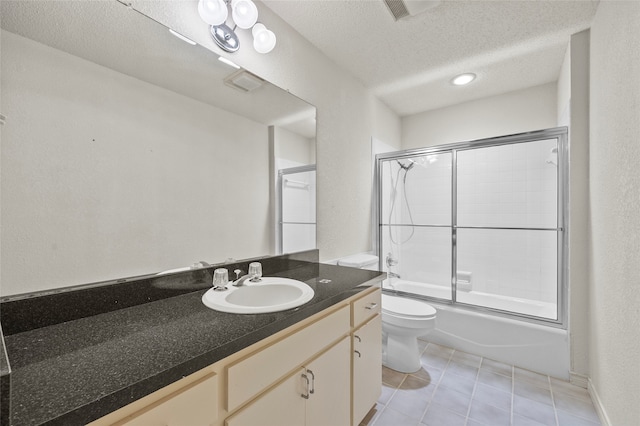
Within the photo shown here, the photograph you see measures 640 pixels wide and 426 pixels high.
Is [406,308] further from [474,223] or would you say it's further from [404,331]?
[474,223]

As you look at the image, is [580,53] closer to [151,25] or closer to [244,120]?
[244,120]

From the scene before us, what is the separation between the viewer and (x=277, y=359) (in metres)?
0.89

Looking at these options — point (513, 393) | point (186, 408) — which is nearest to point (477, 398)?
point (513, 393)

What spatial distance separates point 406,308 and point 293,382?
4.47 ft

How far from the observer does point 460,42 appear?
78.4 inches

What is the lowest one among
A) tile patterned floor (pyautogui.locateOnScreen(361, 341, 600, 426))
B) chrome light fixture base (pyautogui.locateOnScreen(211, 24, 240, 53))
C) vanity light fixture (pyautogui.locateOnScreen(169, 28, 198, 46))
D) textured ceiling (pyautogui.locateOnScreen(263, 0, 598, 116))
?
tile patterned floor (pyautogui.locateOnScreen(361, 341, 600, 426))

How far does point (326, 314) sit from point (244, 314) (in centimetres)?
36

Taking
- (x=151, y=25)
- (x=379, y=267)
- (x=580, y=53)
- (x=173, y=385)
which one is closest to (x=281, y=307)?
(x=173, y=385)

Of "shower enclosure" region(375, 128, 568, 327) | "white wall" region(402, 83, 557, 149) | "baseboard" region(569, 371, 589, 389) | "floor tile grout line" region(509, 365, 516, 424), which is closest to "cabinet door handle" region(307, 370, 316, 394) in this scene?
"floor tile grout line" region(509, 365, 516, 424)

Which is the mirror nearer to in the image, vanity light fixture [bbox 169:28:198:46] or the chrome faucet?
vanity light fixture [bbox 169:28:198:46]

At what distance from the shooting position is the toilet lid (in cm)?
197

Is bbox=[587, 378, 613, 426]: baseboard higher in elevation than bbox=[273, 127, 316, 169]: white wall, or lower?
lower

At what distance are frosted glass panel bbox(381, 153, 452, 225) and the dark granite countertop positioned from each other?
84.9 inches

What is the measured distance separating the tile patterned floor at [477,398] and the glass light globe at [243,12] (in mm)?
2274
